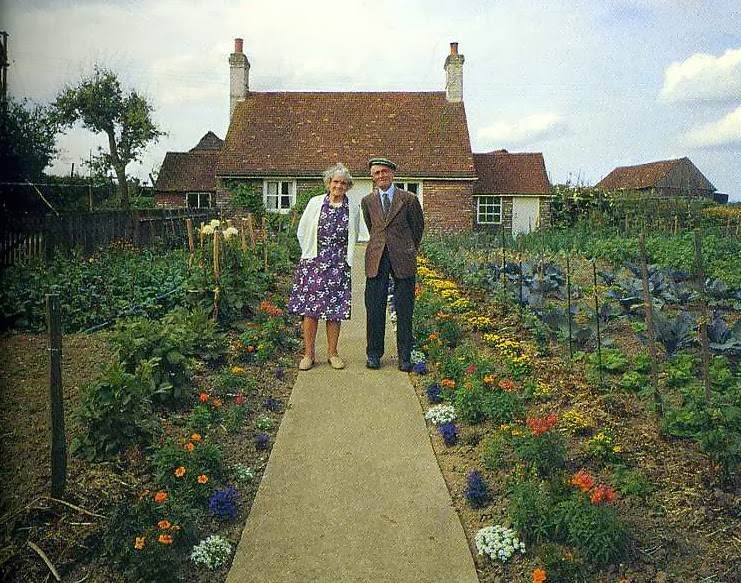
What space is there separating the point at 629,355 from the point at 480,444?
84.3 inches

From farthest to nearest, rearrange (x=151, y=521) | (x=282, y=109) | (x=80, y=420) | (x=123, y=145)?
(x=123, y=145) → (x=282, y=109) → (x=80, y=420) → (x=151, y=521)

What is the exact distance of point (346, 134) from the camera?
2556 cm

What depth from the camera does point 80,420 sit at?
4.39m

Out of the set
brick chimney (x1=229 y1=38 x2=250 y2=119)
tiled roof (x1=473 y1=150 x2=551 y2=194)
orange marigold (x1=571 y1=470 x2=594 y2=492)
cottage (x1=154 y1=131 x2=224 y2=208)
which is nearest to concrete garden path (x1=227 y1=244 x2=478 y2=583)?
orange marigold (x1=571 y1=470 x2=594 y2=492)

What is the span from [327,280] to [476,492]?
2817 mm

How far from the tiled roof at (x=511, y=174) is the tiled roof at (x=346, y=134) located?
391 cm

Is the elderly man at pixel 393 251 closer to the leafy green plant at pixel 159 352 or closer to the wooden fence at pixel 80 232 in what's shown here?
the leafy green plant at pixel 159 352

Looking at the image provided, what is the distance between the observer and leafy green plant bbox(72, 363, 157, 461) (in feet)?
14.4

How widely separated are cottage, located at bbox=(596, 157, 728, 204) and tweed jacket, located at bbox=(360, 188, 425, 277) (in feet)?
50.1

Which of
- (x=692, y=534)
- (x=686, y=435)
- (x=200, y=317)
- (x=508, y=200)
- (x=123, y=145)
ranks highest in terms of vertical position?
(x=123, y=145)

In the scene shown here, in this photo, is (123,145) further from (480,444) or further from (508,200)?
(480,444)

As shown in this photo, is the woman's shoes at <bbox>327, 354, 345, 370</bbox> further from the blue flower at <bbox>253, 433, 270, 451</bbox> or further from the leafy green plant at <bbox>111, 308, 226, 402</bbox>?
the blue flower at <bbox>253, 433, 270, 451</bbox>

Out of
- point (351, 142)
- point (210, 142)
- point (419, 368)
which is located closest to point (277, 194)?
point (351, 142)

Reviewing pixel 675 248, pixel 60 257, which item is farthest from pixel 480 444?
pixel 675 248
